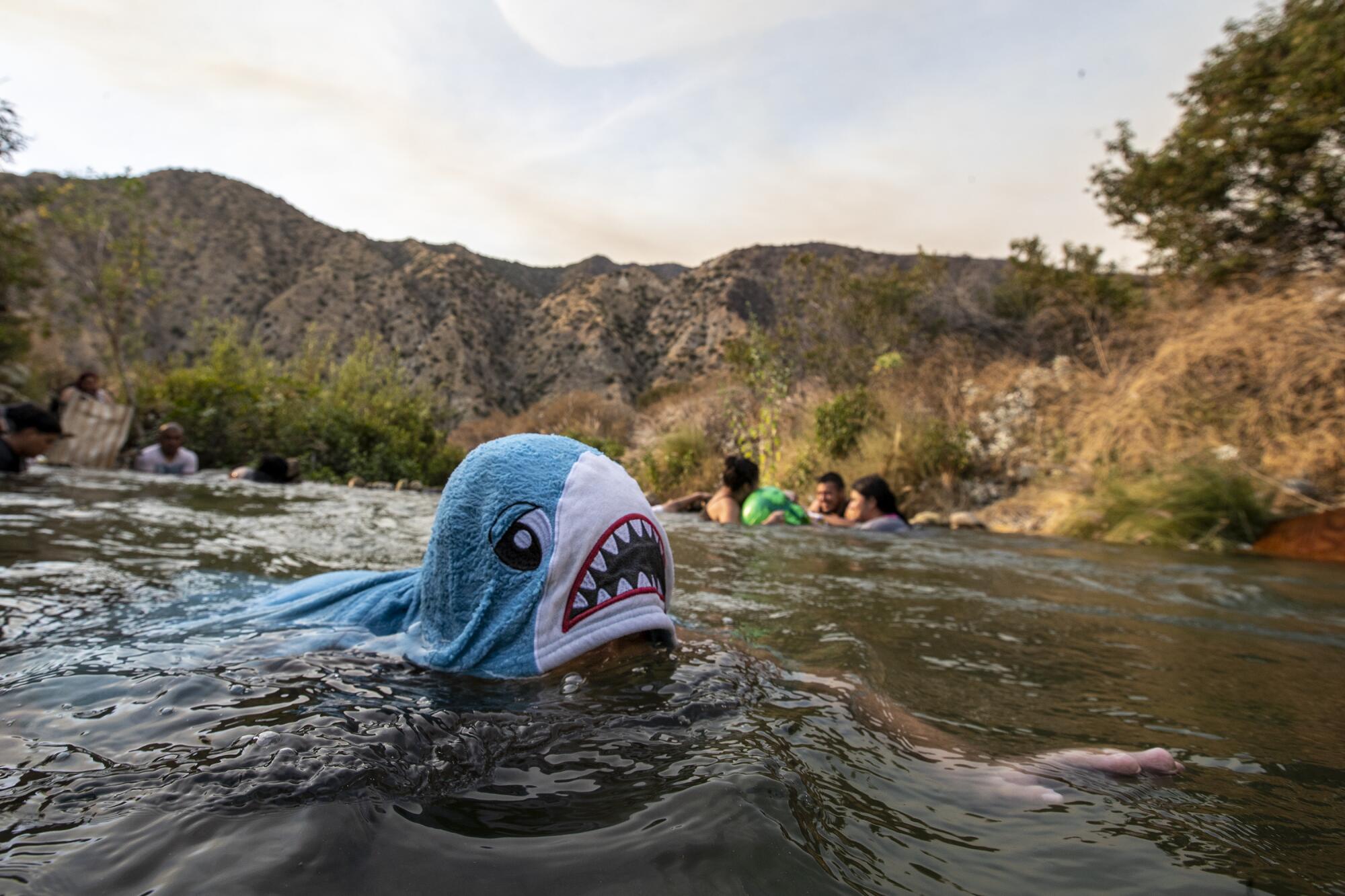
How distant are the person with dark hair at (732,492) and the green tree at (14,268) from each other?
593 inches

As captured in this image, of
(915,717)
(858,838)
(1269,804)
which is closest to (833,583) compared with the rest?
(915,717)

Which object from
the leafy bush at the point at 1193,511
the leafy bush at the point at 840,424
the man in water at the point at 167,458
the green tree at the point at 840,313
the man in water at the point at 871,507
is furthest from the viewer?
the green tree at the point at 840,313

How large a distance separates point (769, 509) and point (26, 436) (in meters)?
7.90

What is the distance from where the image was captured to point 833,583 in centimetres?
432

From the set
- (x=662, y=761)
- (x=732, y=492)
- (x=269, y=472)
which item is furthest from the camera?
(x=269, y=472)

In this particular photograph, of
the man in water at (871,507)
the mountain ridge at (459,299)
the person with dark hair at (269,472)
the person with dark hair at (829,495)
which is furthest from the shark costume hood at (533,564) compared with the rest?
the mountain ridge at (459,299)

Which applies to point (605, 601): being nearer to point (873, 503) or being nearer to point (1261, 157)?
point (873, 503)

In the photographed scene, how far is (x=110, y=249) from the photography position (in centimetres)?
1433

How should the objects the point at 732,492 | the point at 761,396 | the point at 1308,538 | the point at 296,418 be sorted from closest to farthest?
the point at 1308,538 < the point at 732,492 < the point at 761,396 < the point at 296,418

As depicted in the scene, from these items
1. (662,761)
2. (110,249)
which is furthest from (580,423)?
(662,761)

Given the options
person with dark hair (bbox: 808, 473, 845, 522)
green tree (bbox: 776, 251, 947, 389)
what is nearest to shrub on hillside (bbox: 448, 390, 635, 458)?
green tree (bbox: 776, 251, 947, 389)

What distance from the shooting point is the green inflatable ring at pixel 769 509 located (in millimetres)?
7707

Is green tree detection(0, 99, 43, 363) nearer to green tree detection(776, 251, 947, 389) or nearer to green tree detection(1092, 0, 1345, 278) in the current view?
green tree detection(776, 251, 947, 389)

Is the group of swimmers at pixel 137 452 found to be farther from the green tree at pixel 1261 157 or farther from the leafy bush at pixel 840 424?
the green tree at pixel 1261 157
